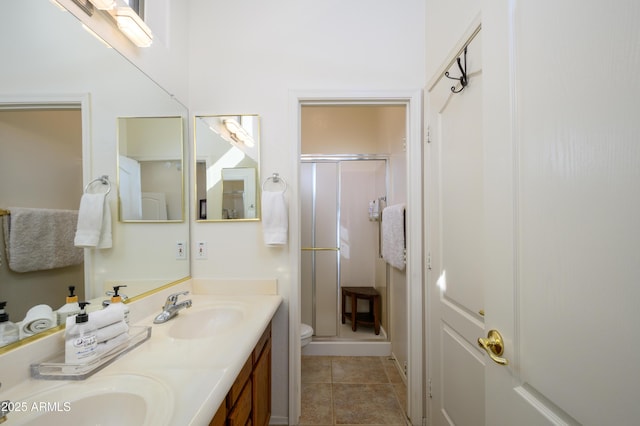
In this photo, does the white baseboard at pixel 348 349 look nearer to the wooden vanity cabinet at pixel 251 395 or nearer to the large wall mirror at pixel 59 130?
the wooden vanity cabinet at pixel 251 395

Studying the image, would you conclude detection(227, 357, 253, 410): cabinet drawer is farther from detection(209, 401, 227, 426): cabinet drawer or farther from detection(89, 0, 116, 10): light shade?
detection(89, 0, 116, 10): light shade

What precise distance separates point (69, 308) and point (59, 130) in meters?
0.61

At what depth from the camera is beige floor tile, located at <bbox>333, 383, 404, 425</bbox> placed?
1.65 m

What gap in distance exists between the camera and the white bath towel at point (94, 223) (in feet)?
2.91

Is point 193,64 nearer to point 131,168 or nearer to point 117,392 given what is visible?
point 131,168

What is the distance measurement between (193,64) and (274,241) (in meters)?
1.29

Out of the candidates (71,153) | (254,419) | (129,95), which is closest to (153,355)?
(254,419)

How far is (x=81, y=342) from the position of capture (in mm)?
734

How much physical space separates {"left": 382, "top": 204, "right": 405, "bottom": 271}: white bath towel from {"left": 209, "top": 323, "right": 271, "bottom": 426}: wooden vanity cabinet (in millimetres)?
1090

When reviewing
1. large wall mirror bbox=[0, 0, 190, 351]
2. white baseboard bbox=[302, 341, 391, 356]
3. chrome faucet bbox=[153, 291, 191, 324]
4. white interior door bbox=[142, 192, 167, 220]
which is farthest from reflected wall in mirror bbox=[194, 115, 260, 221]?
white baseboard bbox=[302, 341, 391, 356]

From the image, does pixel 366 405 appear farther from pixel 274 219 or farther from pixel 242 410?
pixel 274 219

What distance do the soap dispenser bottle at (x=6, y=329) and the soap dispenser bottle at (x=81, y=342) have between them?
0.12 m

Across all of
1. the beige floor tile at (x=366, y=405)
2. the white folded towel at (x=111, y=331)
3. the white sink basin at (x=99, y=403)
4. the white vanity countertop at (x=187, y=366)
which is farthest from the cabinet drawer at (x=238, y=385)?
the beige floor tile at (x=366, y=405)

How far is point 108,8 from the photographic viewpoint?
1022mm
